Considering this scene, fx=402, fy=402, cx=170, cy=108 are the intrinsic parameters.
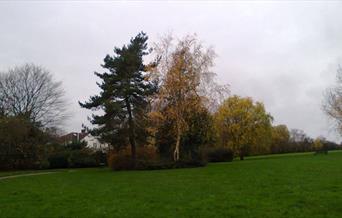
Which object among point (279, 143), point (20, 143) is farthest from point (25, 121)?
point (279, 143)

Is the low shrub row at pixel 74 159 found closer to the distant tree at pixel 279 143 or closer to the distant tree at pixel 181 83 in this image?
the distant tree at pixel 181 83

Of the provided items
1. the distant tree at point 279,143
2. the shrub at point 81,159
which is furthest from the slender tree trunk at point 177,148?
the distant tree at point 279,143

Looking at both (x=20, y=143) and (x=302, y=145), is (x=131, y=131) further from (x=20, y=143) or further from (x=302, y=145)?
(x=302, y=145)

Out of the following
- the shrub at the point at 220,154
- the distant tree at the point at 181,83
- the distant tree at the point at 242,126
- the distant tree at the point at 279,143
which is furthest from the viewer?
the distant tree at the point at 279,143

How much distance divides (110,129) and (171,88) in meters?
7.77

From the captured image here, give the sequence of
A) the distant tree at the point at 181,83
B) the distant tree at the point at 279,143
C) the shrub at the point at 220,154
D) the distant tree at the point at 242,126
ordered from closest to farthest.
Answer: the distant tree at the point at 181,83 < the shrub at the point at 220,154 < the distant tree at the point at 242,126 < the distant tree at the point at 279,143

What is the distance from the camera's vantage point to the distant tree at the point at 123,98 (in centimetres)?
4106

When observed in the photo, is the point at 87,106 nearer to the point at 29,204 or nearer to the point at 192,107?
the point at 192,107

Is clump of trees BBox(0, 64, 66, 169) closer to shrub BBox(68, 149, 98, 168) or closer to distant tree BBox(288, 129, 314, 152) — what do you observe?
shrub BBox(68, 149, 98, 168)

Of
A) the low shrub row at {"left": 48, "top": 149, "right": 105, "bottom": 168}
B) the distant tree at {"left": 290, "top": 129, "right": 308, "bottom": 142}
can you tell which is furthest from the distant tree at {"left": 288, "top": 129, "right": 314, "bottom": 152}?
the low shrub row at {"left": 48, "top": 149, "right": 105, "bottom": 168}

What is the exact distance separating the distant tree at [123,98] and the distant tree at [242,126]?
2533cm

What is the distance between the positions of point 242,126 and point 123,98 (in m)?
29.6

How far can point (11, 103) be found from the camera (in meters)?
51.9

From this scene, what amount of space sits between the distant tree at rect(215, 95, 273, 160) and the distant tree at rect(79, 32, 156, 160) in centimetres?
2533
